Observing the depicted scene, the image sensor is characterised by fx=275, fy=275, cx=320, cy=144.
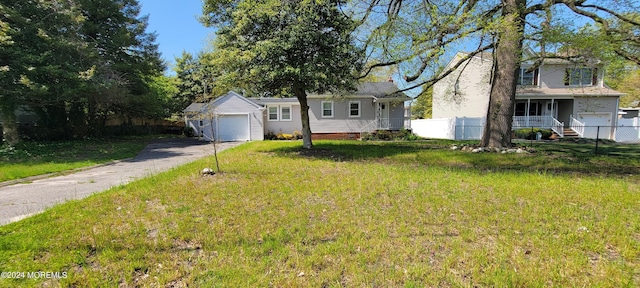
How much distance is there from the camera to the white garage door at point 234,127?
19.9 meters

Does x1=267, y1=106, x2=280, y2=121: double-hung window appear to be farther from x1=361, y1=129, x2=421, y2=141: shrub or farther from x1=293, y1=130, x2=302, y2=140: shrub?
x1=361, y1=129, x2=421, y2=141: shrub

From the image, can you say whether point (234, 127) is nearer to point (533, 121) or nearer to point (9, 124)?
point (9, 124)

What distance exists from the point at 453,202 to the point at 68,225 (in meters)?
5.99

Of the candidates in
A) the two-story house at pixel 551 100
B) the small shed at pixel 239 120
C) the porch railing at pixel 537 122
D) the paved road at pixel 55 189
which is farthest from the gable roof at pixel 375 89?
the paved road at pixel 55 189

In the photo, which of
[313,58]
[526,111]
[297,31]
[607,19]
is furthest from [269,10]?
[526,111]

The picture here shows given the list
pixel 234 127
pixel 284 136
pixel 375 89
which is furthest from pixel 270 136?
pixel 375 89

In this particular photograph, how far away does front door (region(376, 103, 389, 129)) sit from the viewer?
2050 cm

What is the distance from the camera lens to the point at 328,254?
10.2 ft

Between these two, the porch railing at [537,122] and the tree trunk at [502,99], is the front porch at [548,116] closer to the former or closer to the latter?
the porch railing at [537,122]

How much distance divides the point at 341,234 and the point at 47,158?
12.6 m

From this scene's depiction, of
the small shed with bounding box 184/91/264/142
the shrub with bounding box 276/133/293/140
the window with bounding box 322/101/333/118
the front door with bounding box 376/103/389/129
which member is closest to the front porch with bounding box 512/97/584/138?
the front door with bounding box 376/103/389/129

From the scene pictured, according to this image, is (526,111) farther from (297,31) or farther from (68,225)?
(68,225)

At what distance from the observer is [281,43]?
9039mm

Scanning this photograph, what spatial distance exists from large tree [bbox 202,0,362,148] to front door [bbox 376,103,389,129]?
10.3m
